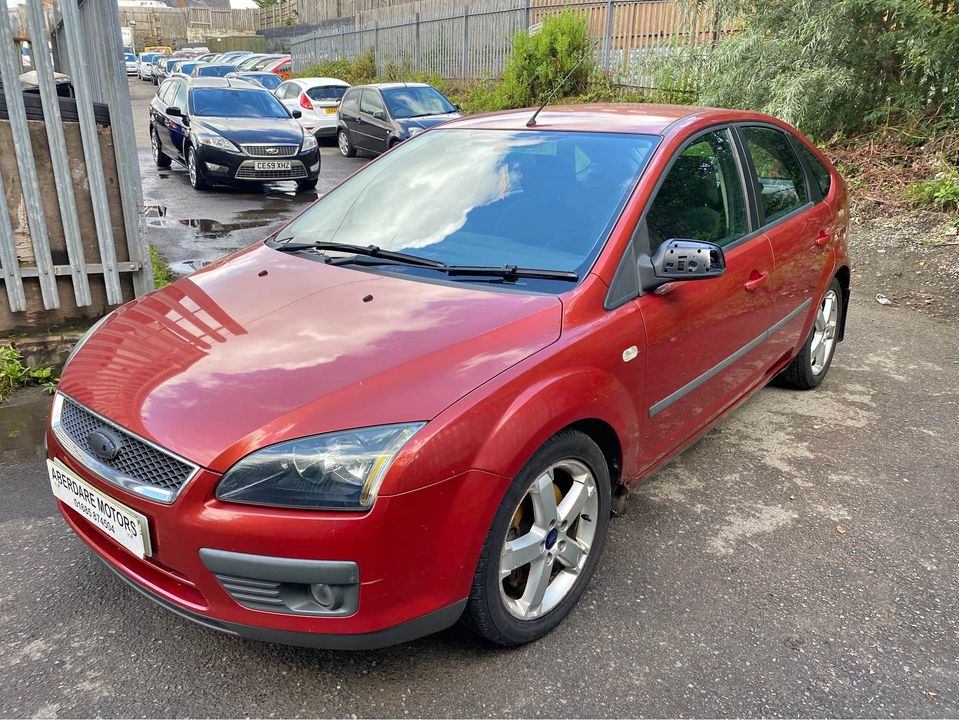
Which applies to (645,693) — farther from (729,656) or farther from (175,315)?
(175,315)

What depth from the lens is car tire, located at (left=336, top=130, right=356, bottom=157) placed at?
50.7ft

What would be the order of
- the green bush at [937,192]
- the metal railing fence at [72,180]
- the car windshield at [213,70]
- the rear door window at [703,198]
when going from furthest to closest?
the car windshield at [213,70] → the green bush at [937,192] → the metal railing fence at [72,180] → the rear door window at [703,198]

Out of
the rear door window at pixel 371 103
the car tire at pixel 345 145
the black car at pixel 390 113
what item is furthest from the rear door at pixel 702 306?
the car tire at pixel 345 145

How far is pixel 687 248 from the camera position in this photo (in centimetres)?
281

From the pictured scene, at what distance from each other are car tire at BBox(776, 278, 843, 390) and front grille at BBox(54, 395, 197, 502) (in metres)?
3.60

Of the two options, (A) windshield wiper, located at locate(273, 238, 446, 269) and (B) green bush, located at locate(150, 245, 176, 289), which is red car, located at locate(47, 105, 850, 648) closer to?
(A) windshield wiper, located at locate(273, 238, 446, 269)

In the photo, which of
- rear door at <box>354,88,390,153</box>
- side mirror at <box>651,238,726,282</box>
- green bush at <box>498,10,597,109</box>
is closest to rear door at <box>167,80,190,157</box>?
rear door at <box>354,88,390,153</box>

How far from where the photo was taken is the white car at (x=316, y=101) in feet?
55.1

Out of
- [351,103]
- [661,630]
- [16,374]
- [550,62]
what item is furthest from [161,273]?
[550,62]

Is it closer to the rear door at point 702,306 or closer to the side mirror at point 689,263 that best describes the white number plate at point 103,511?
the rear door at point 702,306

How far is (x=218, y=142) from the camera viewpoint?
10750mm

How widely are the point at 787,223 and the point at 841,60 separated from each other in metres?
6.84

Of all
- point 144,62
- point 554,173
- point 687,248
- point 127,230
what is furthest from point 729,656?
point 144,62

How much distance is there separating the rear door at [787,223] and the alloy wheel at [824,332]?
381 millimetres
